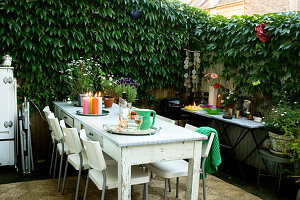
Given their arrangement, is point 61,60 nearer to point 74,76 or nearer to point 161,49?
point 74,76

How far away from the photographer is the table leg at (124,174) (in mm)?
2039

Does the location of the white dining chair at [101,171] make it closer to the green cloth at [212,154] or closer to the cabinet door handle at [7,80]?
the green cloth at [212,154]

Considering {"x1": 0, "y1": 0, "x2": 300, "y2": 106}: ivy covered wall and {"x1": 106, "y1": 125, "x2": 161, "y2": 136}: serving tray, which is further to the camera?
{"x1": 0, "y1": 0, "x2": 300, "y2": 106}: ivy covered wall

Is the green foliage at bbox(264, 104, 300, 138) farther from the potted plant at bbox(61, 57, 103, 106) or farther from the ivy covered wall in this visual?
the potted plant at bbox(61, 57, 103, 106)

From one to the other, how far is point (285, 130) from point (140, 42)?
8.36 feet

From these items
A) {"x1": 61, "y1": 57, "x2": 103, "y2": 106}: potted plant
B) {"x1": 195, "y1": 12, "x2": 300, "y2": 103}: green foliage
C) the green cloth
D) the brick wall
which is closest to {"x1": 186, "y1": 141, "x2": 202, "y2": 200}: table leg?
the green cloth

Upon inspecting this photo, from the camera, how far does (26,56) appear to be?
3902 millimetres

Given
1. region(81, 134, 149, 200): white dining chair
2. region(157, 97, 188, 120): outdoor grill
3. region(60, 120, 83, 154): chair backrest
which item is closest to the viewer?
region(81, 134, 149, 200): white dining chair

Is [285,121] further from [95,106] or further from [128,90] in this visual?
[95,106]

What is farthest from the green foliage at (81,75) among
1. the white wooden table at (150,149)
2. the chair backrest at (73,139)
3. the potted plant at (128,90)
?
the white wooden table at (150,149)

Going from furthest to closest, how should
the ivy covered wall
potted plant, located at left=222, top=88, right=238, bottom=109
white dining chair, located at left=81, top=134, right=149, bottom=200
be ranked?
potted plant, located at left=222, top=88, right=238, bottom=109
the ivy covered wall
white dining chair, located at left=81, top=134, right=149, bottom=200

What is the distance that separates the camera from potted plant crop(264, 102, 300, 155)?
3.15 metres

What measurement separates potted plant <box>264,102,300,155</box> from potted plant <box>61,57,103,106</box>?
7.69 feet

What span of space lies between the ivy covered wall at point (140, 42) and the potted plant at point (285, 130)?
0.40 m
